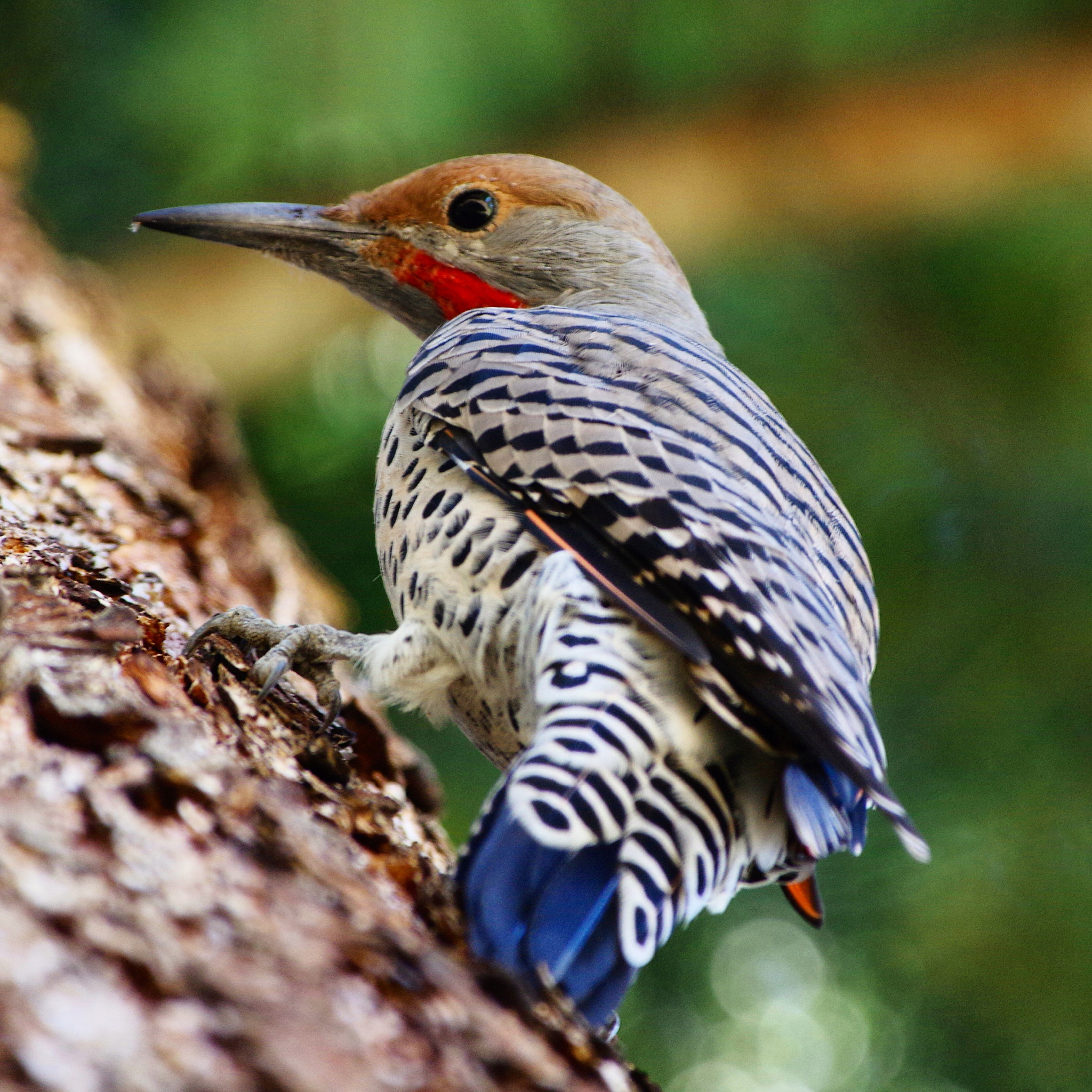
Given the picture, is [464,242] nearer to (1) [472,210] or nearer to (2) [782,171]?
(1) [472,210]

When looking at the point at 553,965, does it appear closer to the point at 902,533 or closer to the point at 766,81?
the point at 902,533

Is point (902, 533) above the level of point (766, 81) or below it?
below

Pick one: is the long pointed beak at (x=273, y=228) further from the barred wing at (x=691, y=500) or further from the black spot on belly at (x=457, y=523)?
the black spot on belly at (x=457, y=523)

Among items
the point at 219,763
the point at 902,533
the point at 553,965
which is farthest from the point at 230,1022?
the point at 902,533

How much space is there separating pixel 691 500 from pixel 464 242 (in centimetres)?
161

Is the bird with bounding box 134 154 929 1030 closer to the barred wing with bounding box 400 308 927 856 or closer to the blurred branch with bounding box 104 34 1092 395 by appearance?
the barred wing with bounding box 400 308 927 856

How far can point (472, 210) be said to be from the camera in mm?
3561

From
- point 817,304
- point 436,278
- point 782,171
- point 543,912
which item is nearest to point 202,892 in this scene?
point 543,912

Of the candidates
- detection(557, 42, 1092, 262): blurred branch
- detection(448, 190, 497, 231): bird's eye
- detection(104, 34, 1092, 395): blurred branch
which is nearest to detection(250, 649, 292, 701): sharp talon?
detection(448, 190, 497, 231): bird's eye

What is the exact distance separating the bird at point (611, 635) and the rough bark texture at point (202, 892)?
0.48ft

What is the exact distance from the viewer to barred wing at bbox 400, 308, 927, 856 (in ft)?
6.44

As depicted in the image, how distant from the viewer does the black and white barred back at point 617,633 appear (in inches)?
69.3

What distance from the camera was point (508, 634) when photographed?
2295mm

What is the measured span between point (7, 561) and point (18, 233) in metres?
2.54
